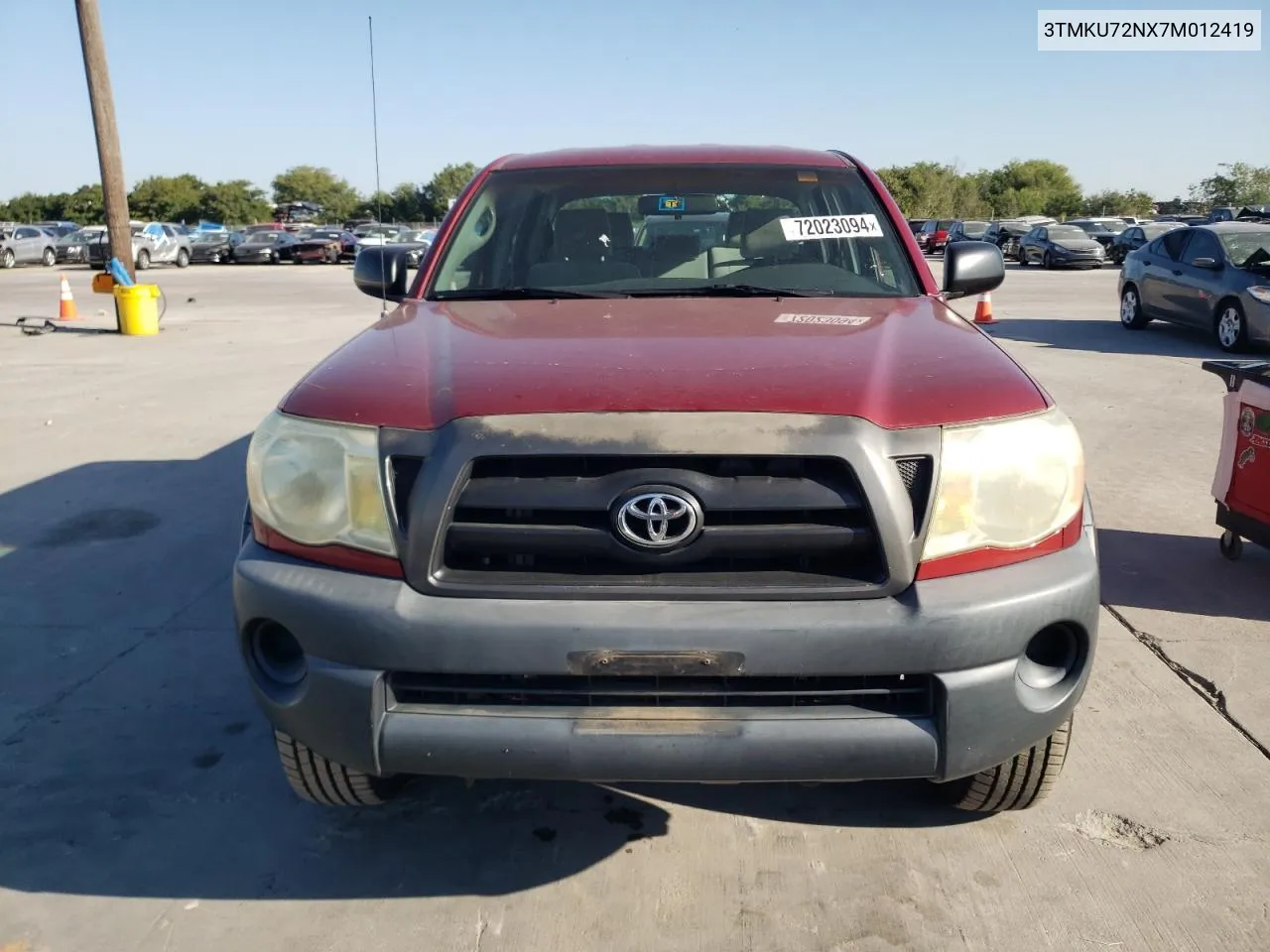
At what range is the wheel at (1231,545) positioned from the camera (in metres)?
5.02

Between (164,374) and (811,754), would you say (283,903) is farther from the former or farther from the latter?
(164,374)

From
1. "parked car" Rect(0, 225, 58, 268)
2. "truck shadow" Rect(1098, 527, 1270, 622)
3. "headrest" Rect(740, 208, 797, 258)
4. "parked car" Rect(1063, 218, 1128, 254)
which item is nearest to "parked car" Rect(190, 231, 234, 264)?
"parked car" Rect(0, 225, 58, 268)

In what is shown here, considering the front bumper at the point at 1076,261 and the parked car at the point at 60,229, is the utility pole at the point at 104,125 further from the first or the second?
the parked car at the point at 60,229

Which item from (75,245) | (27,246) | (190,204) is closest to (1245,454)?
(27,246)

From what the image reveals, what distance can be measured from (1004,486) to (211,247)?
135 ft

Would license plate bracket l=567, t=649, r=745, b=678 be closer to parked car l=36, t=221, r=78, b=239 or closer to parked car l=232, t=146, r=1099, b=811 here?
parked car l=232, t=146, r=1099, b=811

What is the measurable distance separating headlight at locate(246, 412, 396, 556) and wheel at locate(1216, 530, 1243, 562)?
4.26 metres

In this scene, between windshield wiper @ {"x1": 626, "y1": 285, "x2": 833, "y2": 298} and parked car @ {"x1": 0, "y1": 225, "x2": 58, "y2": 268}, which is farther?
parked car @ {"x1": 0, "y1": 225, "x2": 58, "y2": 268}

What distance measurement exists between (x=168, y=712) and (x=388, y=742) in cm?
166

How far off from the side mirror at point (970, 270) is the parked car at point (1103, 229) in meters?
32.8

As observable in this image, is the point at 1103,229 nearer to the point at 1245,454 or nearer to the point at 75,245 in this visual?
the point at 1245,454

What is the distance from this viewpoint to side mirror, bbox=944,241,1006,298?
3.85m

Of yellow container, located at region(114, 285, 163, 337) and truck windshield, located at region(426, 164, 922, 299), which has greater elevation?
truck windshield, located at region(426, 164, 922, 299)

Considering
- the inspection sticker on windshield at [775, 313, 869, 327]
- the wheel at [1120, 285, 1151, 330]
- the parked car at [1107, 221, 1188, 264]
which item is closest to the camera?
the inspection sticker on windshield at [775, 313, 869, 327]
